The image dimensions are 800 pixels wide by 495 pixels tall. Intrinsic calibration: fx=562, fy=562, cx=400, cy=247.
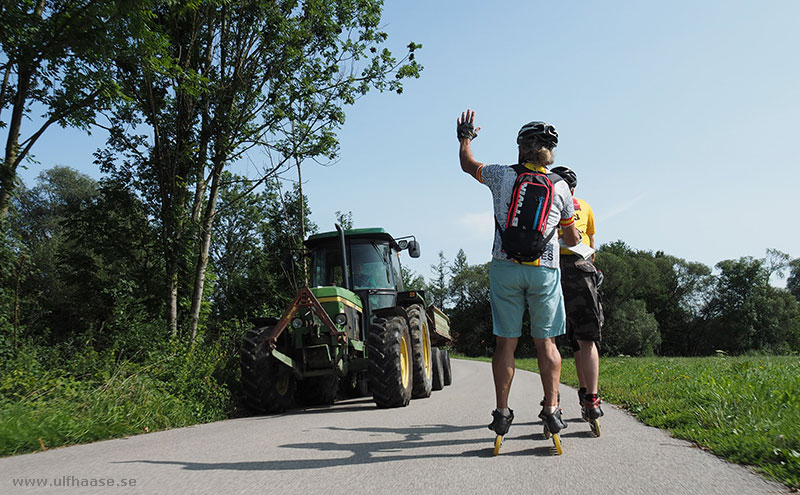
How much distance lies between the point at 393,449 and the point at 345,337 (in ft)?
11.0

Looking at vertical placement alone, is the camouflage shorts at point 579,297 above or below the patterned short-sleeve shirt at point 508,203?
below

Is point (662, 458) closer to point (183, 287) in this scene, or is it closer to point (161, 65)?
point (161, 65)

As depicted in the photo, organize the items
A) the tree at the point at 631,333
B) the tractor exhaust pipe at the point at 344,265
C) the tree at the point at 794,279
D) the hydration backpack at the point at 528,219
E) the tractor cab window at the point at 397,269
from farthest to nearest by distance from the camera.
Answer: the tree at the point at 794,279 → the tree at the point at 631,333 → the tractor cab window at the point at 397,269 → the tractor exhaust pipe at the point at 344,265 → the hydration backpack at the point at 528,219

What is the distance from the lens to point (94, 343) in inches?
392

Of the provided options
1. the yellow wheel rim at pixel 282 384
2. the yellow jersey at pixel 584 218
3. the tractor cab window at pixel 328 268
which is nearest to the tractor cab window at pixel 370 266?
the tractor cab window at pixel 328 268

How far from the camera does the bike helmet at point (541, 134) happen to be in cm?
398

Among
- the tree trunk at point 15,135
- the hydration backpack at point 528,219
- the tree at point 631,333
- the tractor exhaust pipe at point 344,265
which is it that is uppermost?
the tree trunk at point 15,135

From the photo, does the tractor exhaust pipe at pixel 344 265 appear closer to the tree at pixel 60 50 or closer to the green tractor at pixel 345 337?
A: the green tractor at pixel 345 337

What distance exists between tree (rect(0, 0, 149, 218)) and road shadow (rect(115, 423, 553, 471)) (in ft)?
23.8

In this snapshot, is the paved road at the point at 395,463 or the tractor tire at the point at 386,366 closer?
the paved road at the point at 395,463

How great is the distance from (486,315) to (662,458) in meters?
66.2

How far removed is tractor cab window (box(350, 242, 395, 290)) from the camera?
9133 mm

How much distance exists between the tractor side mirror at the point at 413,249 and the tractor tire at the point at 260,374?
114 inches

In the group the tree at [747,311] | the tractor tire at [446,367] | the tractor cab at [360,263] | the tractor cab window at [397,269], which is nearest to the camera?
the tractor cab at [360,263]
